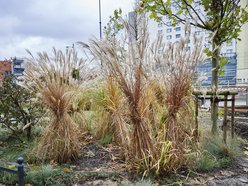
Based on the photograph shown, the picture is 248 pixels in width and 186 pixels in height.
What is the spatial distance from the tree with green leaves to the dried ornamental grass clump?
1478 millimetres

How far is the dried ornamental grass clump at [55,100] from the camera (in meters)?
2.83

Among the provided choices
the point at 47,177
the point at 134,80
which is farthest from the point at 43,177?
the point at 134,80

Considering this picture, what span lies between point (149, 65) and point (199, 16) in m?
1.87

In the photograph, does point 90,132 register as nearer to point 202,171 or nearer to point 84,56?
point 84,56

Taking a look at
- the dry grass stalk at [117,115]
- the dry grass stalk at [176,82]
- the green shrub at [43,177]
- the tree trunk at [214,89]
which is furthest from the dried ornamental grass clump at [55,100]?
the tree trunk at [214,89]

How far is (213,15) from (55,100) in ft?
8.22

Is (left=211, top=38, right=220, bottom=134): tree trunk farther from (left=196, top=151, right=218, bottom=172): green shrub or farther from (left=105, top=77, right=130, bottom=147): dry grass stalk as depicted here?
(left=105, top=77, right=130, bottom=147): dry grass stalk

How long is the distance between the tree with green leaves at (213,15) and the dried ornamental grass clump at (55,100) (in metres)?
1.48

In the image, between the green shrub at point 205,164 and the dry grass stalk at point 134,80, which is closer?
the dry grass stalk at point 134,80

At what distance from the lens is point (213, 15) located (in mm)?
3777

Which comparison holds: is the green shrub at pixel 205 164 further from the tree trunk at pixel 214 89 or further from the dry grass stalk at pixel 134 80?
the tree trunk at pixel 214 89

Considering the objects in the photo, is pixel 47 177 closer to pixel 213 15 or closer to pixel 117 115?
pixel 117 115

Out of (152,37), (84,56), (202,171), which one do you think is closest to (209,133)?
(202,171)

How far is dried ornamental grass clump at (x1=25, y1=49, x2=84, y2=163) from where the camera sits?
283 centimetres
